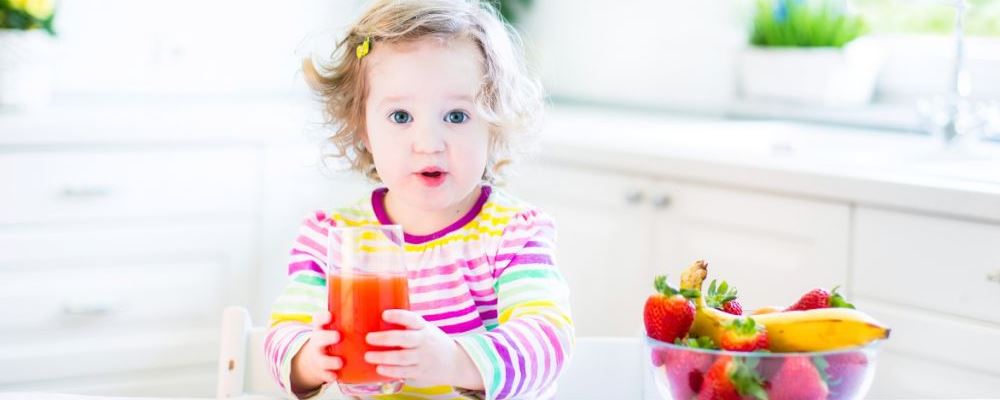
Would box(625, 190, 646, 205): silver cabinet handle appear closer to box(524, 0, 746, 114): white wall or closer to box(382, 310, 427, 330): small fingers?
box(524, 0, 746, 114): white wall

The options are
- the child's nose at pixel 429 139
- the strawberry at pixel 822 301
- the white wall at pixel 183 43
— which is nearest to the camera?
the strawberry at pixel 822 301

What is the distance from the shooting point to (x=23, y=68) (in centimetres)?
253

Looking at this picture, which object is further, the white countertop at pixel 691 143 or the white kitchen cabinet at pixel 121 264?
the white kitchen cabinet at pixel 121 264

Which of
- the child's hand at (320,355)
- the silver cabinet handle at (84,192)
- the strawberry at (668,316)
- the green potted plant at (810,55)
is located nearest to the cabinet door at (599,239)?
the green potted plant at (810,55)

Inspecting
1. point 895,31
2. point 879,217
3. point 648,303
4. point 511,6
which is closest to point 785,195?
point 879,217

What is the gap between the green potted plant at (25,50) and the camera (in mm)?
2514

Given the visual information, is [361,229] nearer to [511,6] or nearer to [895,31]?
[895,31]

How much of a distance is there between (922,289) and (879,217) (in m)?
0.12

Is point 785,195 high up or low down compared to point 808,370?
up

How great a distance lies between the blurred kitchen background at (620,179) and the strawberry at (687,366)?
1.02 meters

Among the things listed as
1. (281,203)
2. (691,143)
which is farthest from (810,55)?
(281,203)

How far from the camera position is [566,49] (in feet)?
10.4

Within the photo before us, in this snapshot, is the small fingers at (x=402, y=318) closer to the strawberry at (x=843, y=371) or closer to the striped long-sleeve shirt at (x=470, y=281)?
the striped long-sleeve shirt at (x=470, y=281)

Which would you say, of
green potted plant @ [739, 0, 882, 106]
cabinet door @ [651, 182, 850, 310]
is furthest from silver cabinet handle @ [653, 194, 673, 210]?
green potted plant @ [739, 0, 882, 106]
